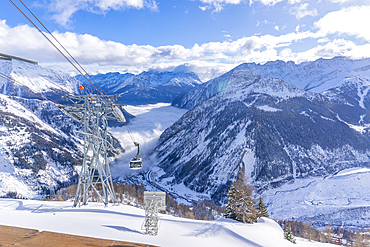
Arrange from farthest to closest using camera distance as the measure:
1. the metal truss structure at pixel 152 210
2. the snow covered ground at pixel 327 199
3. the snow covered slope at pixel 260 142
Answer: the snow covered slope at pixel 260 142 < the snow covered ground at pixel 327 199 < the metal truss structure at pixel 152 210

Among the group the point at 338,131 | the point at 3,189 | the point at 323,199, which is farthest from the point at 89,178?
the point at 338,131

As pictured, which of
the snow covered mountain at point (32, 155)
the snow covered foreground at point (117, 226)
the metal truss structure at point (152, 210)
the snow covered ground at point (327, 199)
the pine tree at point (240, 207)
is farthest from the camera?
the snow covered mountain at point (32, 155)

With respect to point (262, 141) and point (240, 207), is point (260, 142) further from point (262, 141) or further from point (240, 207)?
point (240, 207)

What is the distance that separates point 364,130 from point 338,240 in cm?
13347

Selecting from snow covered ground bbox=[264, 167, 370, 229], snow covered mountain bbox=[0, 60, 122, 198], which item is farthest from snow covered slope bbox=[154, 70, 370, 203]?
snow covered mountain bbox=[0, 60, 122, 198]

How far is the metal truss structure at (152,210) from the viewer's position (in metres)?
15.5

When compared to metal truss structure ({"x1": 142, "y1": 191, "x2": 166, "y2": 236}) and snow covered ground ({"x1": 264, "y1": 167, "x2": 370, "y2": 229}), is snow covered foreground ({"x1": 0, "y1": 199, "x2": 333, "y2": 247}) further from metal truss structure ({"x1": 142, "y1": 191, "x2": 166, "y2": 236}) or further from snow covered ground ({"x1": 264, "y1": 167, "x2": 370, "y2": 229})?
snow covered ground ({"x1": 264, "y1": 167, "x2": 370, "y2": 229})

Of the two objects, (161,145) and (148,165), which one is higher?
(161,145)

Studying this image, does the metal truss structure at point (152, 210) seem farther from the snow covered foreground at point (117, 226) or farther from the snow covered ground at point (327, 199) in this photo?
the snow covered ground at point (327, 199)

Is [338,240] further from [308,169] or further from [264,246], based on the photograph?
[264,246]

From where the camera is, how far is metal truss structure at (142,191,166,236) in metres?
15.5

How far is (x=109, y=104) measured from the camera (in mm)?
23422

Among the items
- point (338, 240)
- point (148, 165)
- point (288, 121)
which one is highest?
point (288, 121)

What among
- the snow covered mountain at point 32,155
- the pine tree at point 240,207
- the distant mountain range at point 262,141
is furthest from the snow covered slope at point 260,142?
the pine tree at point 240,207
